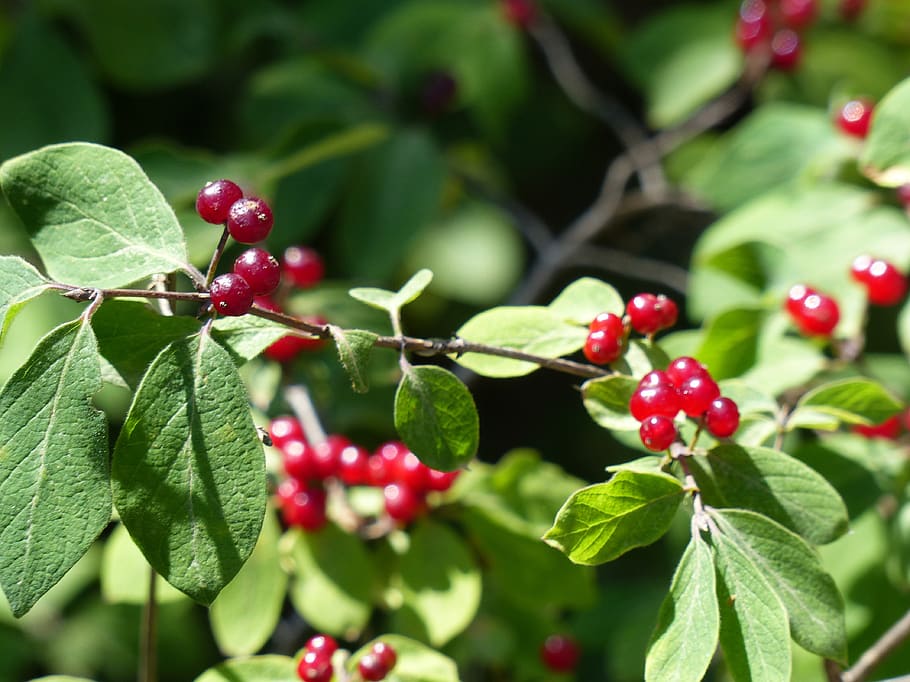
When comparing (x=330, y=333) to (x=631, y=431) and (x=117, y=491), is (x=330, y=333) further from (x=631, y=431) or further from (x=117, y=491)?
(x=631, y=431)

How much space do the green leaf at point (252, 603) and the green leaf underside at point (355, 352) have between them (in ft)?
1.48

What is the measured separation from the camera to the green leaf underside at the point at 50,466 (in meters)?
0.75

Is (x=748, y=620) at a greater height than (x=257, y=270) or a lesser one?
lesser

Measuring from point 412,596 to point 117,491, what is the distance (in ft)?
1.86

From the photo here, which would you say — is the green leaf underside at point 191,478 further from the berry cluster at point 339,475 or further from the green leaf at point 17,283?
the berry cluster at point 339,475

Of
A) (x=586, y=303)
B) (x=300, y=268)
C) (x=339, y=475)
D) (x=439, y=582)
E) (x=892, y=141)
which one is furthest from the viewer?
(x=300, y=268)

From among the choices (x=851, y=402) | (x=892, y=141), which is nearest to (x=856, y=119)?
(x=892, y=141)

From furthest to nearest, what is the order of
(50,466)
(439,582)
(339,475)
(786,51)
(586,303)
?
(786,51) < (339,475) < (439,582) < (586,303) < (50,466)

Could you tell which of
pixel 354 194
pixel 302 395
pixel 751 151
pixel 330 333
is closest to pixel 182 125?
pixel 354 194

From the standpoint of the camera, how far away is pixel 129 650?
1892 mm

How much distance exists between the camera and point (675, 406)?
0.88 m

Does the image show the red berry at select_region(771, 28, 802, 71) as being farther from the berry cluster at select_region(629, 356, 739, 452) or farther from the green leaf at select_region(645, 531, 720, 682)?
the green leaf at select_region(645, 531, 720, 682)

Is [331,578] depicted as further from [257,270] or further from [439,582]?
[257,270]

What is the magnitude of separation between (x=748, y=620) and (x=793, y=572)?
69mm
